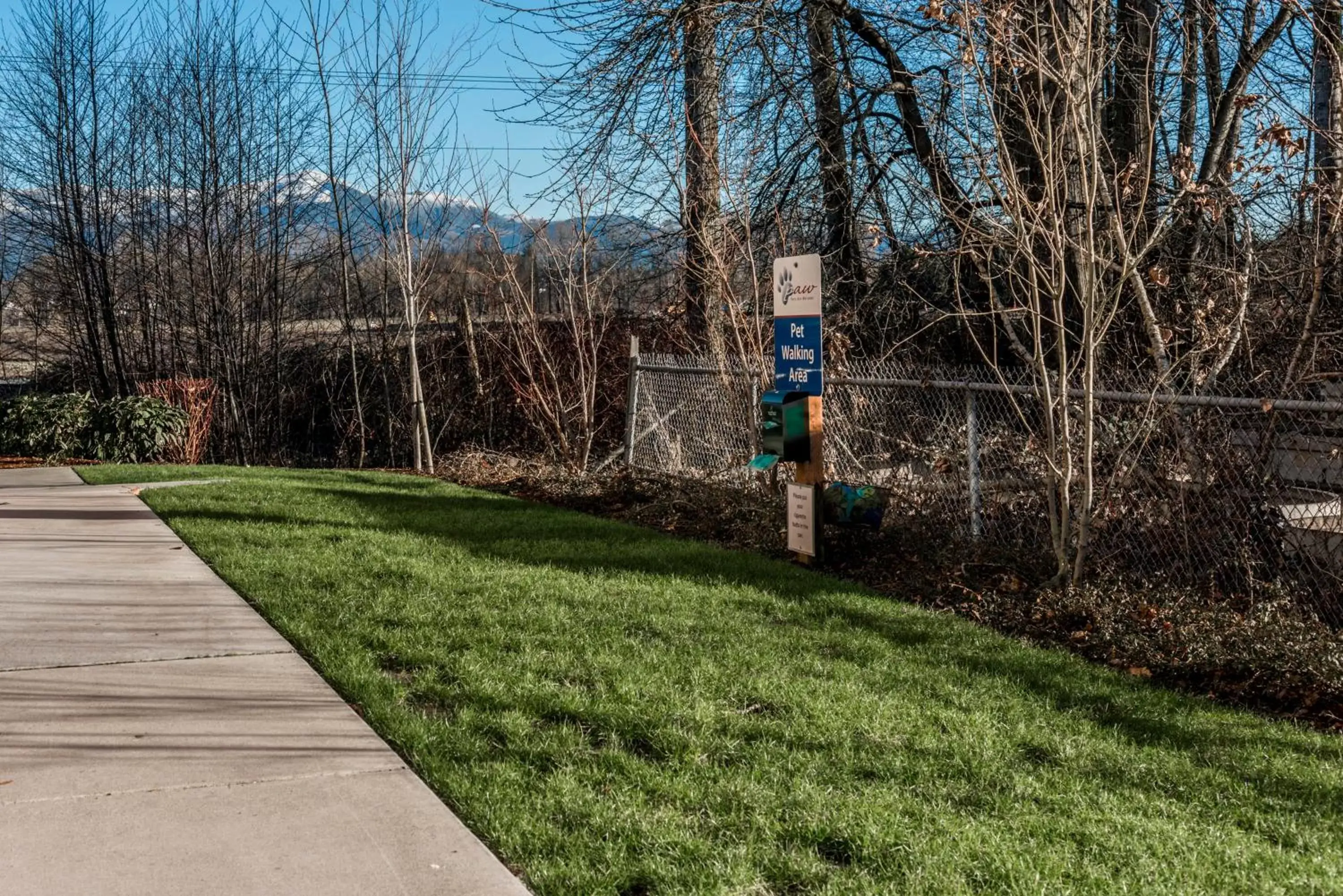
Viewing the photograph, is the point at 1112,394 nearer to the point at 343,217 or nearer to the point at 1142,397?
the point at 1142,397

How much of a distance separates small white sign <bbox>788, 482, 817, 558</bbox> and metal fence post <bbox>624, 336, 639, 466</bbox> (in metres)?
4.90

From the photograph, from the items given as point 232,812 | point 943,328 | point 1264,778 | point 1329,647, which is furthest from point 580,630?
point 943,328

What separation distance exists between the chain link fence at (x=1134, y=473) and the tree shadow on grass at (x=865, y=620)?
4.59 ft

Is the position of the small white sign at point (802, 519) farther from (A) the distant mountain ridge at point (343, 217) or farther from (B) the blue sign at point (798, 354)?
(A) the distant mountain ridge at point (343, 217)

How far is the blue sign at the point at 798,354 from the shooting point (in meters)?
7.93

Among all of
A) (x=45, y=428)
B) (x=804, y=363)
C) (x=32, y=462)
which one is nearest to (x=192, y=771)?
(x=804, y=363)

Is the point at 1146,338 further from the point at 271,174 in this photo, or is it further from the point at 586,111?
the point at 271,174

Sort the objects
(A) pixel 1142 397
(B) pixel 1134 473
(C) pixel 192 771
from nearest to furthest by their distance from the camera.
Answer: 1. (C) pixel 192 771
2. (A) pixel 1142 397
3. (B) pixel 1134 473

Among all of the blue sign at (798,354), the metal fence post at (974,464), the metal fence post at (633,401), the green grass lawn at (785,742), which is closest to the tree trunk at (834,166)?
the metal fence post at (633,401)

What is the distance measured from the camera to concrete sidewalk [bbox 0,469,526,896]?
10.8 ft

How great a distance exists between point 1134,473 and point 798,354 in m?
2.22

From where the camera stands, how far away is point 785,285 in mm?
8047

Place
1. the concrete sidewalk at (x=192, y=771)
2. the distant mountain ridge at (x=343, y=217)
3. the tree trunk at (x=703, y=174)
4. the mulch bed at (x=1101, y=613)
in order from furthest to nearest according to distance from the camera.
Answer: the distant mountain ridge at (x=343, y=217) < the tree trunk at (x=703, y=174) < the mulch bed at (x=1101, y=613) < the concrete sidewalk at (x=192, y=771)

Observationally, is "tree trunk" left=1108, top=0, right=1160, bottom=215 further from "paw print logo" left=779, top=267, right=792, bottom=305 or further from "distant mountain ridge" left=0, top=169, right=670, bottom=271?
"distant mountain ridge" left=0, top=169, right=670, bottom=271
